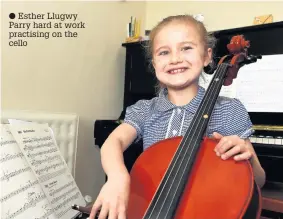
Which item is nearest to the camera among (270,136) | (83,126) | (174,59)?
(174,59)

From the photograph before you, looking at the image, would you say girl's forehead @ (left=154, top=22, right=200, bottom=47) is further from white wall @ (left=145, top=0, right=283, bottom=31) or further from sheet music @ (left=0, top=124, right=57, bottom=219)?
white wall @ (left=145, top=0, right=283, bottom=31)

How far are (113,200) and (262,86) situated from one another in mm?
1339

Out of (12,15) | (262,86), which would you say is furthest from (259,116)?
(12,15)

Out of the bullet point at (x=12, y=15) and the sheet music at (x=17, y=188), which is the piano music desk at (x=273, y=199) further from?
the bullet point at (x=12, y=15)

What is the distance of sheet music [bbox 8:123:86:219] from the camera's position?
1.22 meters

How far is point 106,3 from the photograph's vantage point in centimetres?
232

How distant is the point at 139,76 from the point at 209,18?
71 centimetres

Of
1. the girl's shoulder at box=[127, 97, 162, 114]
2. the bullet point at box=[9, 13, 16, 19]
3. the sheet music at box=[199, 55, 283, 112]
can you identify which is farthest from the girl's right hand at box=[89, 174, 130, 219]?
the bullet point at box=[9, 13, 16, 19]

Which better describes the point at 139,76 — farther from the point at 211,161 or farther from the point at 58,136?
the point at 211,161

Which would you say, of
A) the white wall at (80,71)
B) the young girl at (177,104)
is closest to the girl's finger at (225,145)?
the young girl at (177,104)

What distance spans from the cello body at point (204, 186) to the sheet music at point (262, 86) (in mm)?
1062

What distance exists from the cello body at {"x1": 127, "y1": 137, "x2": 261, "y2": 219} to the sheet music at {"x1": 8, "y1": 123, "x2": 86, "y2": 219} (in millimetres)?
574

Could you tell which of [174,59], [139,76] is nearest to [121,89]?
[139,76]

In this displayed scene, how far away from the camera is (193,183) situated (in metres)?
0.67
